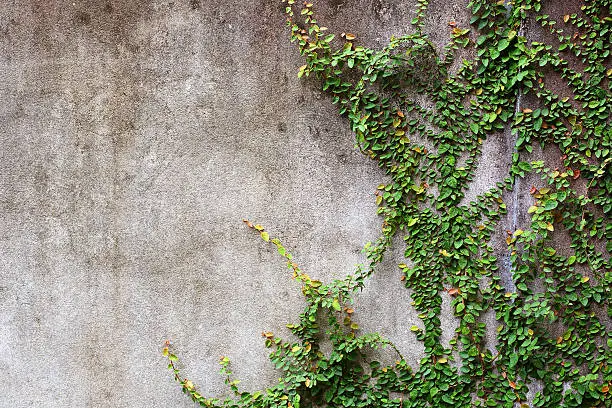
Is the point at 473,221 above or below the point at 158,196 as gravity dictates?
below

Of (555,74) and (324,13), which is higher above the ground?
(324,13)

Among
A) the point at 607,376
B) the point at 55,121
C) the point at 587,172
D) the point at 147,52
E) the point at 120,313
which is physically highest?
the point at 147,52

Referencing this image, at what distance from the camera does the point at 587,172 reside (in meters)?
3.61

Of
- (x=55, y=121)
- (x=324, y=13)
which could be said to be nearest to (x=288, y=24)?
(x=324, y=13)

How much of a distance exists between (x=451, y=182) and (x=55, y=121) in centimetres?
262

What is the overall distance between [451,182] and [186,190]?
5.67ft

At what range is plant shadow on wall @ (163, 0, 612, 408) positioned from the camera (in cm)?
359

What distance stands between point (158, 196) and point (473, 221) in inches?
81.3

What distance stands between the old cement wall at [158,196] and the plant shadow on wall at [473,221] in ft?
0.47

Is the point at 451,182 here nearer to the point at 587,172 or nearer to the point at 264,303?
the point at 587,172

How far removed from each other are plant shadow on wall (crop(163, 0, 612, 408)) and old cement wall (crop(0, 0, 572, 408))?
144mm

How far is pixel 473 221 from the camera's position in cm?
369

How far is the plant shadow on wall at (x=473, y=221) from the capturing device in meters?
3.59

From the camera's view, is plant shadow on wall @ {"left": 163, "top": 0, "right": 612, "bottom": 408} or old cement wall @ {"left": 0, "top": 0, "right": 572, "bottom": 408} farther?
old cement wall @ {"left": 0, "top": 0, "right": 572, "bottom": 408}
